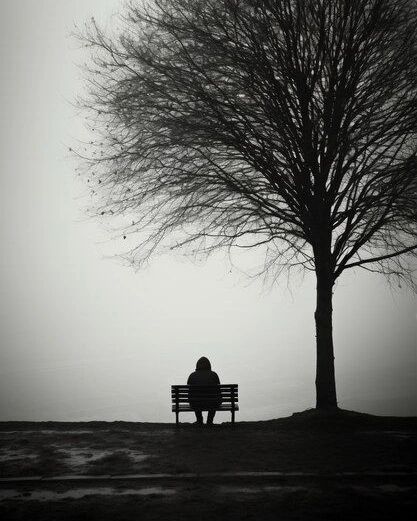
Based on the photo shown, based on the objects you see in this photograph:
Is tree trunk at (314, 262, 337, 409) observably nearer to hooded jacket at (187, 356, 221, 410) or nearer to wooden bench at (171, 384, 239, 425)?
wooden bench at (171, 384, 239, 425)

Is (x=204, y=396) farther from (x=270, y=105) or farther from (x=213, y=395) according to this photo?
(x=270, y=105)

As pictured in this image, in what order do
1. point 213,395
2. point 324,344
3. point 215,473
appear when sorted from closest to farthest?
point 215,473 < point 213,395 < point 324,344

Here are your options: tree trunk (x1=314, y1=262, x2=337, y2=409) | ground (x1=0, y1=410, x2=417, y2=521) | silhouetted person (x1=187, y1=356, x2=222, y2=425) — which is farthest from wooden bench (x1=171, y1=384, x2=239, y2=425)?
tree trunk (x1=314, y1=262, x2=337, y2=409)

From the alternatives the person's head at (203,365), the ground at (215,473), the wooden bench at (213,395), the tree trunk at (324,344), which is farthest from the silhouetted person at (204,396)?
the tree trunk at (324,344)

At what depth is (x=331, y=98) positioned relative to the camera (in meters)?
9.18

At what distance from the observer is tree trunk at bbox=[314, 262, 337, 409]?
10.0 m

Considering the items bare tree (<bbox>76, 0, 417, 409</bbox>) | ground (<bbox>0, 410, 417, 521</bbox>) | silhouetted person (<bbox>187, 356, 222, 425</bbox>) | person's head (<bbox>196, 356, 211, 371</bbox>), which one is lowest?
ground (<bbox>0, 410, 417, 521</bbox>)

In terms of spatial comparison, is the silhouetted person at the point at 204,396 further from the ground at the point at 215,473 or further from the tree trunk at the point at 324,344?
the tree trunk at the point at 324,344

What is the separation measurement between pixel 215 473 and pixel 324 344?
4.81m

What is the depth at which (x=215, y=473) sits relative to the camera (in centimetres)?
607

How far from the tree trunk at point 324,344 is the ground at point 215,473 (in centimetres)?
76

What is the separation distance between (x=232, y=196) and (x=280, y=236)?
159 cm

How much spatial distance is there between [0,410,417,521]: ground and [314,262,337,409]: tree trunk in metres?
0.76

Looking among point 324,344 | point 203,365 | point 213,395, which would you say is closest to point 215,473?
point 213,395
